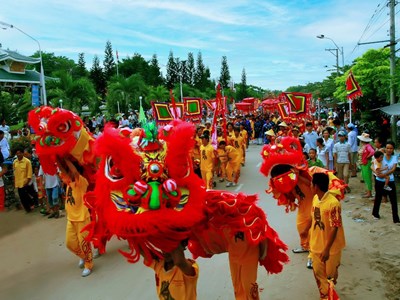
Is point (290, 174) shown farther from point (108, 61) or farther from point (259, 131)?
point (108, 61)

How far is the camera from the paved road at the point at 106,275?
4750 millimetres

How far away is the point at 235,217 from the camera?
10.3ft

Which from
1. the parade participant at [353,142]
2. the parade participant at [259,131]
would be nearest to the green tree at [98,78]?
the parade participant at [259,131]

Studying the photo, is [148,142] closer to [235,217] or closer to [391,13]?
[235,217]

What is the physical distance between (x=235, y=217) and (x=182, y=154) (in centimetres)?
76

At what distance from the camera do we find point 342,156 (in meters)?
9.39

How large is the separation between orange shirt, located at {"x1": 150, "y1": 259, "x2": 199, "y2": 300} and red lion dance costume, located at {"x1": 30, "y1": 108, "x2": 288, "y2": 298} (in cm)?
19

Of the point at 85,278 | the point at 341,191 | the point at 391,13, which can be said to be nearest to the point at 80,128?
the point at 85,278

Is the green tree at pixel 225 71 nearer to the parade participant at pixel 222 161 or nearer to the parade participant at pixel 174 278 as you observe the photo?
the parade participant at pixel 222 161

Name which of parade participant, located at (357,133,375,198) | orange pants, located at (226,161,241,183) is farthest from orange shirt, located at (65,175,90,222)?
parade participant, located at (357,133,375,198)

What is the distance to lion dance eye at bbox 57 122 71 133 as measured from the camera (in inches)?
187

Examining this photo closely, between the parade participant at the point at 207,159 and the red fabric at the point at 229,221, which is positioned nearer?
the red fabric at the point at 229,221

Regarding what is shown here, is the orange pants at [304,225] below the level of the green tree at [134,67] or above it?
below

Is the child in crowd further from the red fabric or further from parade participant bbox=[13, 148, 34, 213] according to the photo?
parade participant bbox=[13, 148, 34, 213]
